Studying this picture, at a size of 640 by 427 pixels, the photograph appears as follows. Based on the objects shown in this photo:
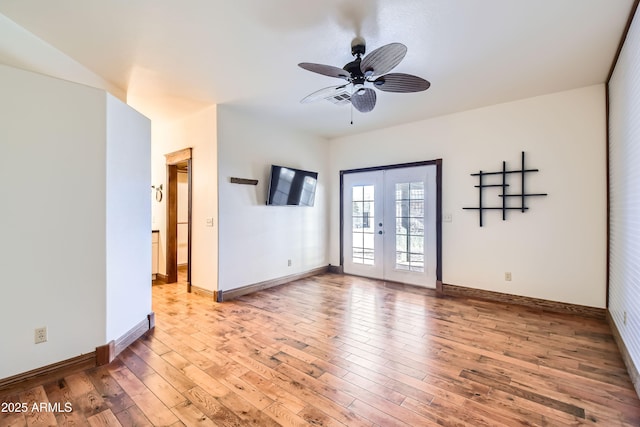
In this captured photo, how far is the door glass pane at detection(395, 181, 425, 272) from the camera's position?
190 inches

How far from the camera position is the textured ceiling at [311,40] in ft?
6.96

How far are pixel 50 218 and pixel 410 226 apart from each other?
14.7 ft

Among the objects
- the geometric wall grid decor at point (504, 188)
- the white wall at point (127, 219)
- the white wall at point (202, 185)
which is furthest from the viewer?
the white wall at point (202, 185)

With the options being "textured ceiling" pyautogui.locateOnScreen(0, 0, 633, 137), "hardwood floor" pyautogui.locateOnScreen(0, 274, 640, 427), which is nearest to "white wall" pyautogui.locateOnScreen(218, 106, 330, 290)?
"textured ceiling" pyautogui.locateOnScreen(0, 0, 633, 137)

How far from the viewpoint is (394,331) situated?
310 cm

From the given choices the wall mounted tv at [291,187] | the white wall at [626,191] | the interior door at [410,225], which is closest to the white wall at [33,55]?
the wall mounted tv at [291,187]

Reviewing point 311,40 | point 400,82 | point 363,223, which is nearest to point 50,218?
point 311,40

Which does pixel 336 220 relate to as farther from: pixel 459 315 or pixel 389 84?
pixel 389 84

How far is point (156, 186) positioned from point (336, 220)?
135 inches

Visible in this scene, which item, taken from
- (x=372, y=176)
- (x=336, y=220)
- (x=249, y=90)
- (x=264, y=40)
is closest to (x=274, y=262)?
(x=336, y=220)

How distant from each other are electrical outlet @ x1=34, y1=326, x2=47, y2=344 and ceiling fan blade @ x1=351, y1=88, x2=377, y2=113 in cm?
322

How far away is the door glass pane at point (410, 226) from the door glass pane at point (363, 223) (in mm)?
539

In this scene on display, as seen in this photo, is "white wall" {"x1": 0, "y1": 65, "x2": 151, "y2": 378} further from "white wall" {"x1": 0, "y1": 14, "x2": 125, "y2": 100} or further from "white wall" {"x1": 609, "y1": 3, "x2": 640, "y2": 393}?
"white wall" {"x1": 609, "y1": 3, "x2": 640, "y2": 393}

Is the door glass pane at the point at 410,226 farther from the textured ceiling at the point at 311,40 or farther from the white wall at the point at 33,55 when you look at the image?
the white wall at the point at 33,55
